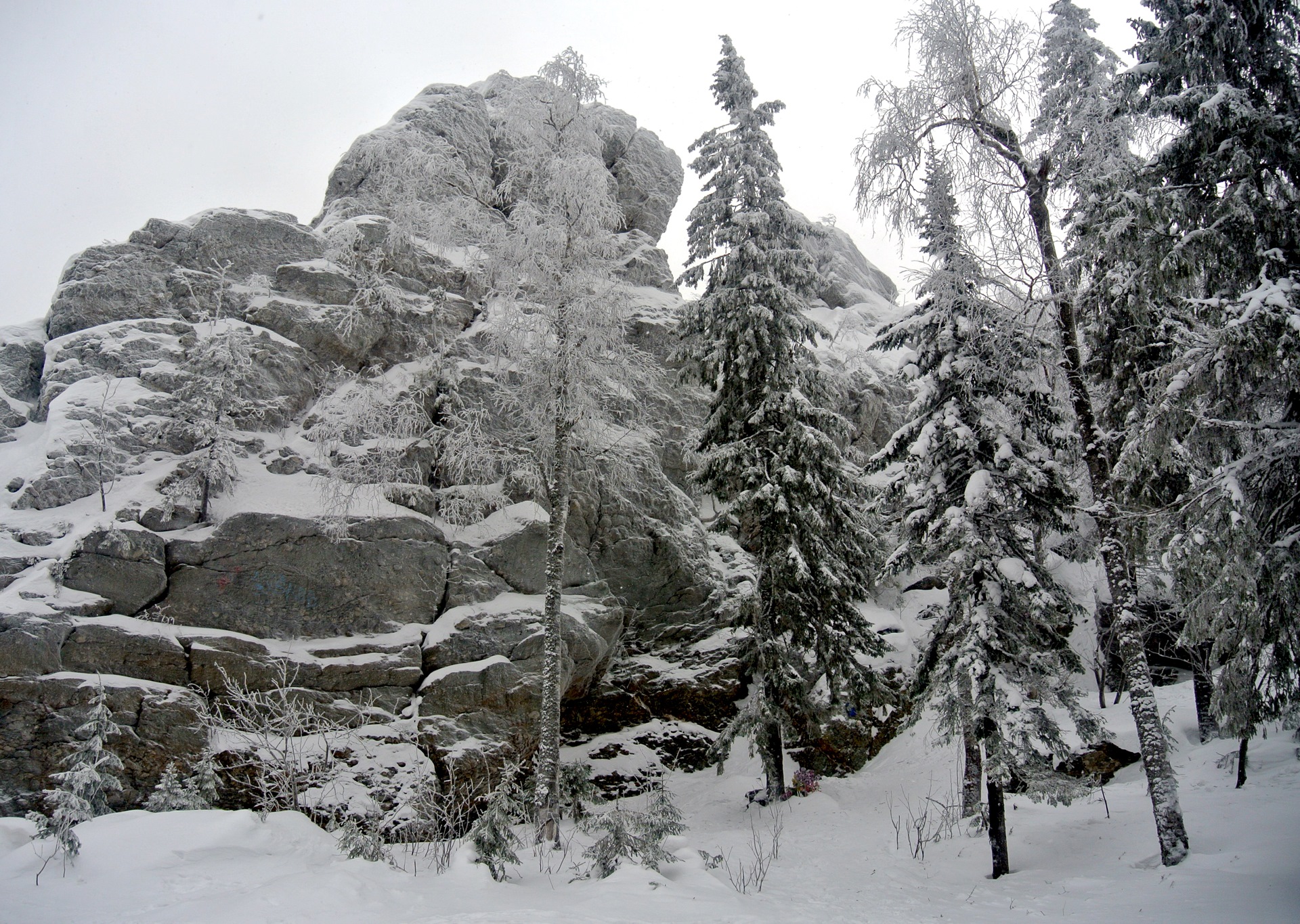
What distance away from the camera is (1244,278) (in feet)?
24.4

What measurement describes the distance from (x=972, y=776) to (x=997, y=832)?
57.5 inches

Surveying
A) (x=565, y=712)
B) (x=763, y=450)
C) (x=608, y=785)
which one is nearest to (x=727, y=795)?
(x=608, y=785)

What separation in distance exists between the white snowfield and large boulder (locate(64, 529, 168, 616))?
673 centimetres

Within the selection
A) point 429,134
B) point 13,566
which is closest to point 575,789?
point 13,566

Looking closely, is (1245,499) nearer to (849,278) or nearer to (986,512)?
(986,512)

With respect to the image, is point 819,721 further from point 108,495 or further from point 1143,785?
point 108,495

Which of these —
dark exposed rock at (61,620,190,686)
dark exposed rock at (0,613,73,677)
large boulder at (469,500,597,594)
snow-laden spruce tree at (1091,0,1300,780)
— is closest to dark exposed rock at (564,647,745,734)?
large boulder at (469,500,597,594)

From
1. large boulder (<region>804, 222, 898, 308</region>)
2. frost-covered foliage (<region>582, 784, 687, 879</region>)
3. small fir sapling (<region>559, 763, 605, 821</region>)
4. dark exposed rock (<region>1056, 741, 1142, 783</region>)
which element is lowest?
dark exposed rock (<region>1056, 741, 1142, 783</region>)

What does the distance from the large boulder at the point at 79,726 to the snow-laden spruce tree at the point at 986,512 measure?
1254cm

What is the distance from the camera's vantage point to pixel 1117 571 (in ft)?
30.1

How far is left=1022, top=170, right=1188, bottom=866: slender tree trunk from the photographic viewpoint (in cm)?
862

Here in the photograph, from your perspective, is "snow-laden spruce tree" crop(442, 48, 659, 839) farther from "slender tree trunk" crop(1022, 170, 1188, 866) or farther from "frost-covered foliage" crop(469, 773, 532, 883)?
"slender tree trunk" crop(1022, 170, 1188, 866)

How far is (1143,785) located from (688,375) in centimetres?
1180

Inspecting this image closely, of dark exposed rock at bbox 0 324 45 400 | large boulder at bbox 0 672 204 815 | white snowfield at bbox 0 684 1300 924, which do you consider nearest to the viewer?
white snowfield at bbox 0 684 1300 924
